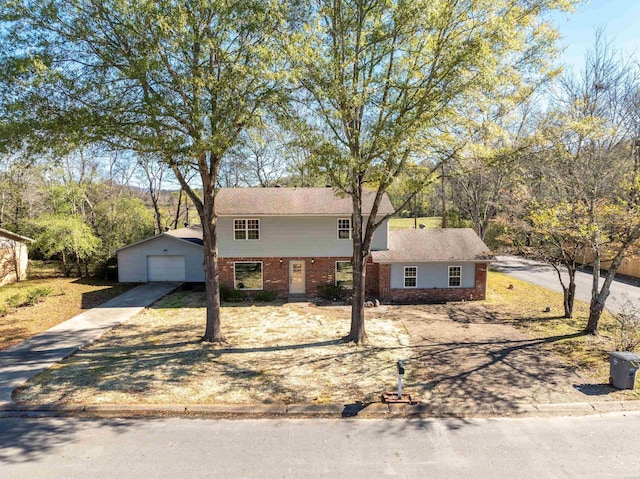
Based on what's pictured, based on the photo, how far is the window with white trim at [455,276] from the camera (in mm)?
19391

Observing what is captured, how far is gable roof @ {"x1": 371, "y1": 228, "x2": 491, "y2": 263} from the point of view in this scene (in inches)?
745

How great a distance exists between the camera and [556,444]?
7.26 metres

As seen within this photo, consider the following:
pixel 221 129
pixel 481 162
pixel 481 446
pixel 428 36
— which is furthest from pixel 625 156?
pixel 221 129

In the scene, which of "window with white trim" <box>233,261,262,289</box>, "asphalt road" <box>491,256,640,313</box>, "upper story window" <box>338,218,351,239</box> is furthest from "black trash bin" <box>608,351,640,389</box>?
"window with white trim" <box>233,261,262,289</box>

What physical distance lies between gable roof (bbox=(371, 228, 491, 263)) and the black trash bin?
949 centimetres

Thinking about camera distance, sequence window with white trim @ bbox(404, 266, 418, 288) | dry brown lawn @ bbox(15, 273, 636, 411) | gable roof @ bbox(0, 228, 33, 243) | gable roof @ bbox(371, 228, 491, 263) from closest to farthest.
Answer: dry brown lawn @ bbox(15, 273, 636, 411) < gable roof @ bbox(371, 228, 491, 263) < window with white trim @ bbox(404, 266, 418, 288) < gable roof @ bbox(0, 228, 33, 243)

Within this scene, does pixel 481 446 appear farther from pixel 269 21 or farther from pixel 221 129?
pixel 269 21

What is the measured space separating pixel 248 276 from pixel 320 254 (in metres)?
3.99

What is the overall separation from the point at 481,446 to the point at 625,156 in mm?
13903

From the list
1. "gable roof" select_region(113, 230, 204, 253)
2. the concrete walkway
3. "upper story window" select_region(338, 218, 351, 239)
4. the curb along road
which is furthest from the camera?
"gable roof" select_region(113, 230, 204, 253)

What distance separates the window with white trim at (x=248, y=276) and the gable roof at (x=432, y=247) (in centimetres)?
609

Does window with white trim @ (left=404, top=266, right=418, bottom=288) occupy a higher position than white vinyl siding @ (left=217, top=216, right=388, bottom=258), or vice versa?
white vinyl siding @ (left=217, top=216, right=388, bottom=258)

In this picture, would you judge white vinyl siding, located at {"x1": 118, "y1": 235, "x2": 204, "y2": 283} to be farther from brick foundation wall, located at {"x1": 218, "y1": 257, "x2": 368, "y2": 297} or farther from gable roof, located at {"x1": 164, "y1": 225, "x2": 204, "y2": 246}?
brick foundation wall, located at {"x1": 218, "y1": 257, "x2": 368, "y2": 297}

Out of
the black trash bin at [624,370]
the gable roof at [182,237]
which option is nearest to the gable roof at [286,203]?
the gable roof at [182,237]
